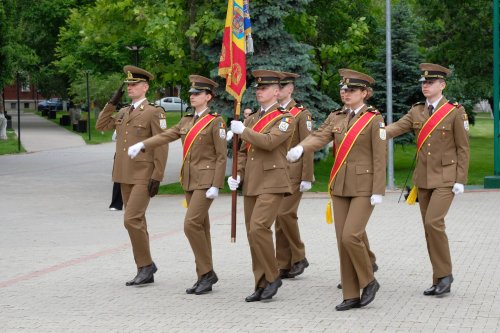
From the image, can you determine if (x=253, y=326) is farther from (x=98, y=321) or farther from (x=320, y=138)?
(x=320, y=138)

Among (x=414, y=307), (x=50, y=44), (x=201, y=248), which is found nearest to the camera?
(x=414, y=307)

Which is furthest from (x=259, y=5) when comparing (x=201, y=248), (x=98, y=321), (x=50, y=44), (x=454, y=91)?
(x=50, y=44)

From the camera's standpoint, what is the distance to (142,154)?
11.1 m

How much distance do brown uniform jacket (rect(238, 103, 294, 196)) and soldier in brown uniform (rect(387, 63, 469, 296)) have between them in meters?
0.98

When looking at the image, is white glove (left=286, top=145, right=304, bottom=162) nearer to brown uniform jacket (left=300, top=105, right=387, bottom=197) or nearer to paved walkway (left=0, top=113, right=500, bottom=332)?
brown uniform jacket (left=300, top=105, right=387, bottom=197)

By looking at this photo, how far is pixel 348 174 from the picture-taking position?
381 inches

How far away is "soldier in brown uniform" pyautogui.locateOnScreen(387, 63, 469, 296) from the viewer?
10.2 m

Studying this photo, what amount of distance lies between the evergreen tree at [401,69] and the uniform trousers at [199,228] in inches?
691

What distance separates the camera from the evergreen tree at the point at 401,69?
91.6ft

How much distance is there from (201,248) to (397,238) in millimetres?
4866

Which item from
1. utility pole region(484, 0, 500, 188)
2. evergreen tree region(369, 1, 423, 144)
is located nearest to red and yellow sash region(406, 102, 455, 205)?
utility pole region(484, 0, 500, 188)

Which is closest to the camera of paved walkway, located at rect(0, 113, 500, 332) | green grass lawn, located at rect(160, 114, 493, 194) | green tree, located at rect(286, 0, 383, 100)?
paved walkway, located at rect(0, 113, 500, 332)

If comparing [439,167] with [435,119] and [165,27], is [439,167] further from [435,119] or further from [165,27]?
[165,27]

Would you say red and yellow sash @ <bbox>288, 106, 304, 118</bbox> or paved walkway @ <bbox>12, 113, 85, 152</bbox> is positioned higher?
red and yellow sash @ <bbox>288, 106, 304, 118</bbox>
